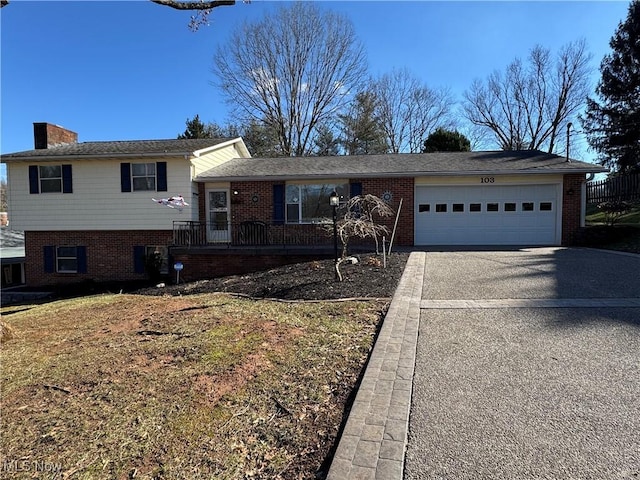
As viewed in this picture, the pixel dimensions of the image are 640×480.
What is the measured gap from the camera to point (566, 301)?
5.86m

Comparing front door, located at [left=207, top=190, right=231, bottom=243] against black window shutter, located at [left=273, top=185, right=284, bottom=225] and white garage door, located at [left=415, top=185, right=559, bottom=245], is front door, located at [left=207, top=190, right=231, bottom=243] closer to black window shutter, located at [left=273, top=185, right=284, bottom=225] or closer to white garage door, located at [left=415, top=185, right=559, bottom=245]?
black window shutter, located at [left=273, top=185, right=284, bottom=225]

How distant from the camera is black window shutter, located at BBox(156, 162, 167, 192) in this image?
14.2 metres

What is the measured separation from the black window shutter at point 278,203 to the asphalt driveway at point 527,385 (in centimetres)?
864

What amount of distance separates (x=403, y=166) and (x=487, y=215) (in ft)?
11.4

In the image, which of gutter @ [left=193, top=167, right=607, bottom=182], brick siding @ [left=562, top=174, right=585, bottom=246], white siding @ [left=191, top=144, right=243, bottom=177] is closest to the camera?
gutter @ [left=193, top=167, right=607, bottom=182]

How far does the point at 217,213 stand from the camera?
49.1ft

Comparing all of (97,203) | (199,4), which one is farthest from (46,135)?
(199,4)

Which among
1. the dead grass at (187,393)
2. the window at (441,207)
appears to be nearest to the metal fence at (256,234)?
the window at (441,207)

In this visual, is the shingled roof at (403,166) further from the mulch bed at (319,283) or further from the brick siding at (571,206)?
the mulch bed at (319,283)

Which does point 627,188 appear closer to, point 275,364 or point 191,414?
point 275,364

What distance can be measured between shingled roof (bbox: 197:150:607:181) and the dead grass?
8.90 m

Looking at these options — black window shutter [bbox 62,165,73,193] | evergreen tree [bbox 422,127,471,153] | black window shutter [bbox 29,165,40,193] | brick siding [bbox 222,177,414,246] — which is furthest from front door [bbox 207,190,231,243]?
evergreen tree [bbox 422,127,471,153]

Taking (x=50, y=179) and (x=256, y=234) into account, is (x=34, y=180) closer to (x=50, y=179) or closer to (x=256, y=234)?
(x=50, y=179)

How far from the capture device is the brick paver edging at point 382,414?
88.7 inches
